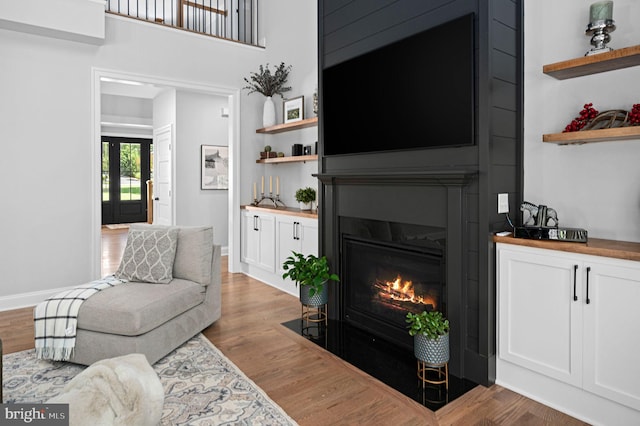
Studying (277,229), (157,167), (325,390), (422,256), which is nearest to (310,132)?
(277,229)

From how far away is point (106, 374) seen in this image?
5.61 ft

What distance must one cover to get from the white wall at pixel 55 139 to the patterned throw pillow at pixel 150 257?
1.56 m

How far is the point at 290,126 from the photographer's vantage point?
478 centimetres

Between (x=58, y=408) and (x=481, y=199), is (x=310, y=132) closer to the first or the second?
(x=481, y=199)

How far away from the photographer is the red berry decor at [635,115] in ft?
6.57

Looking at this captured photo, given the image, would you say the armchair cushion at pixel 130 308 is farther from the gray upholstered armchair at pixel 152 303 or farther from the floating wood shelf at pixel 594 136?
the floating wood shelf at pixel 594 136

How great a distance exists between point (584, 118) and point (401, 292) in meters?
1.60

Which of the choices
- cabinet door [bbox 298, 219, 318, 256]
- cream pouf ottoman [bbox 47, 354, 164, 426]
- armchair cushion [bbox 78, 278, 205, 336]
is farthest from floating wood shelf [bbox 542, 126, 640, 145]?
armchair cushion [bbox 78, 278, 205, 336]

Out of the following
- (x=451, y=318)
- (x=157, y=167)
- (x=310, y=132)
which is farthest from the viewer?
(x=157, y=167)

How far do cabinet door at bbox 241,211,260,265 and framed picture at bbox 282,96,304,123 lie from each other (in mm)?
1286

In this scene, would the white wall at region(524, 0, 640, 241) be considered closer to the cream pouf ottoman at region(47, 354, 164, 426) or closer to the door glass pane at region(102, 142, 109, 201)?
the cream pouf ottoman at region(47, 354, 164, 426)

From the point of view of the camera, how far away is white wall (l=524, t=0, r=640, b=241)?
2.18m

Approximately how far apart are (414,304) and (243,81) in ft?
12.7

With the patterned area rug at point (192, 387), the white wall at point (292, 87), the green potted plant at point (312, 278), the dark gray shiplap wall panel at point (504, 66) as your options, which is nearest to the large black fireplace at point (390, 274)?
the green potted plant at point (312, 278)
